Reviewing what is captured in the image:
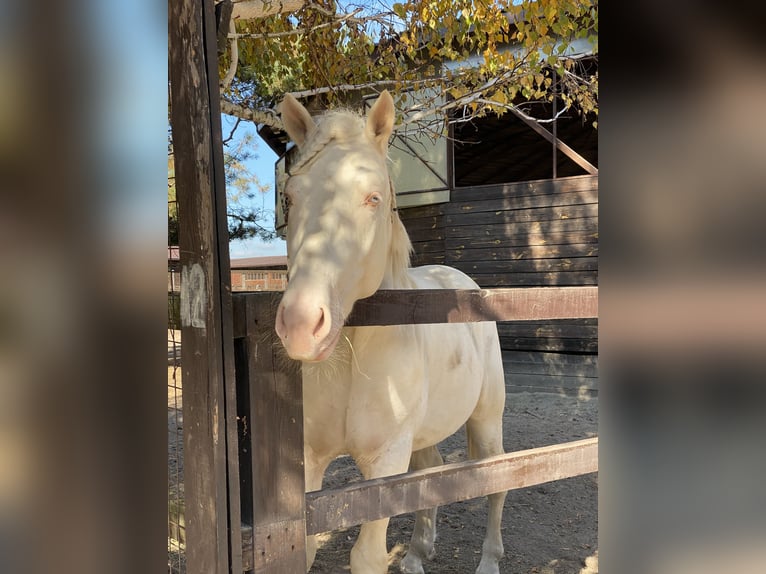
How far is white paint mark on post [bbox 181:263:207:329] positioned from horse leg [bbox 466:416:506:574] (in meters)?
2.60

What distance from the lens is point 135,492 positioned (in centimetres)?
60

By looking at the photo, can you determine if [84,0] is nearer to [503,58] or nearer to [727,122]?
[727,122]

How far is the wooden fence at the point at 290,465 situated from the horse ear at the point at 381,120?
0.62 metres

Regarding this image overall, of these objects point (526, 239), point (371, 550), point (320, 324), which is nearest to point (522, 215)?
point (526, 239)

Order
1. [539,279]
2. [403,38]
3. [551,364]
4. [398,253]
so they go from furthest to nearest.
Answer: [539,279], [551,364], [403,38], [398,253]

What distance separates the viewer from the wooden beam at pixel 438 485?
1663 mm

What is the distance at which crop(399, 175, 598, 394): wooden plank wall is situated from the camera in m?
8.15

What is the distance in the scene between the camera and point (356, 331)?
223 cm

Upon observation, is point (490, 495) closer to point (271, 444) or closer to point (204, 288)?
point (271, 444)

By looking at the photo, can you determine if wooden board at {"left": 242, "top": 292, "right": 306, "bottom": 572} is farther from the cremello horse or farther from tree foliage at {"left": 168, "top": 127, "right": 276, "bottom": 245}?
tree foliage at {"left": 168, "top": 127, "right": 276, "bottom": 245}

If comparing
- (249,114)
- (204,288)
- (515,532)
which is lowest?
(515,532)

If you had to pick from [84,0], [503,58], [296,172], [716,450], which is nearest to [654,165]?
[716,450]

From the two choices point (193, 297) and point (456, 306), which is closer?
point (193, 297)

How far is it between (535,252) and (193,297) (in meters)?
7.67
